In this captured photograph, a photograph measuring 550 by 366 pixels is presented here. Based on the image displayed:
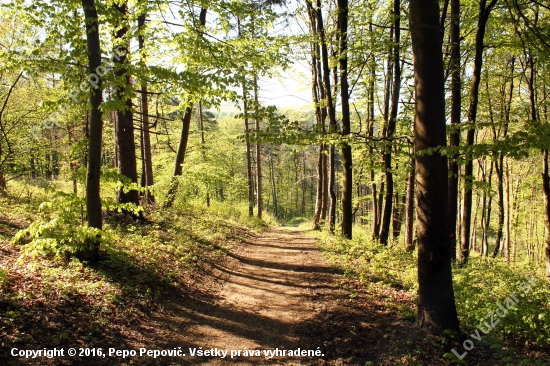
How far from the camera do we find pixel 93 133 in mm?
5812

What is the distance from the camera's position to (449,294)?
4340mm

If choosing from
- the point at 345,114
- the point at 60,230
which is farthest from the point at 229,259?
the point at 345,114

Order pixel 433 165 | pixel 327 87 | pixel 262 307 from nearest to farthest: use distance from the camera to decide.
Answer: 1. pixel 433 165
2. pixel 262 307
3. pixel 327 87

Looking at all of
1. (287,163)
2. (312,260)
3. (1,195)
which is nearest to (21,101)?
(1,195)

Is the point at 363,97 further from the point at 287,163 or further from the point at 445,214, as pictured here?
the point at 287,163

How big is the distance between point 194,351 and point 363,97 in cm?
1549

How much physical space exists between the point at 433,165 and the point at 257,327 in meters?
4.10

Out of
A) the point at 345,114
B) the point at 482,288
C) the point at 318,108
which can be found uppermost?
the point at 318,108

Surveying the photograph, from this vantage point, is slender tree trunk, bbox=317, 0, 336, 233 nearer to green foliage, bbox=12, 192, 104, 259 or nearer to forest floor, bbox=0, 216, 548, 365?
forest floor, bbox=0, 216, 548, 365

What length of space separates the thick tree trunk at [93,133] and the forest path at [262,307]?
2.65 m

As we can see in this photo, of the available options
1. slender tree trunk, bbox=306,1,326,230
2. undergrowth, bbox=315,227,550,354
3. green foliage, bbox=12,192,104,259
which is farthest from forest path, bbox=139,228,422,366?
slender tree trunk, bbox=306,1,326,230

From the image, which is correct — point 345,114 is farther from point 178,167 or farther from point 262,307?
point 178,167

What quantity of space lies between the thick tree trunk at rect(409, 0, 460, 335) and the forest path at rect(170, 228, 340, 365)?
1.97m

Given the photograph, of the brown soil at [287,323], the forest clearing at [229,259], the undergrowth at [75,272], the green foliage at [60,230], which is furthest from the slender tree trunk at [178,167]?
the green foliage at [60,230]
